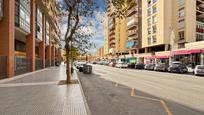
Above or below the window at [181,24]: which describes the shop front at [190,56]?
below

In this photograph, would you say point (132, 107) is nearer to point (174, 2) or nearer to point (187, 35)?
point (187, 35)

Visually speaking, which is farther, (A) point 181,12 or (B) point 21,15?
(A) point 181,12

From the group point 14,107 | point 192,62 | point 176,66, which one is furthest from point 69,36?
point 192,62

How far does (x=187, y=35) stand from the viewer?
1863 inches

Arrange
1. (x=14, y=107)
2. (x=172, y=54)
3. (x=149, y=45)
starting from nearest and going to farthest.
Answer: (x=14, y=107) → (x=172, y=54) → (x=149, y=45)

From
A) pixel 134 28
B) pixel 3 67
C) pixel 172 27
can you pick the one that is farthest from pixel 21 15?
pixel 134 28

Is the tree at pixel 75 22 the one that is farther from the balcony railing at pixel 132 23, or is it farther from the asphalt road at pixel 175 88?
the balcony railing at pixel 132 23

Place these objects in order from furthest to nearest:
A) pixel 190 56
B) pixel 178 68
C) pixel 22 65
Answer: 1. pixel 190 56
2. pixel 178 68
3. pixel 22 65

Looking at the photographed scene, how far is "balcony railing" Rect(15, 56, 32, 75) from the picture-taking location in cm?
2145

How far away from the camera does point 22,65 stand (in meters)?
23.5

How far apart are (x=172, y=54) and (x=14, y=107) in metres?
41.6

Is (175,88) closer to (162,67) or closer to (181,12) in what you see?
(162,67)

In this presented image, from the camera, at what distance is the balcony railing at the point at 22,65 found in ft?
70.4

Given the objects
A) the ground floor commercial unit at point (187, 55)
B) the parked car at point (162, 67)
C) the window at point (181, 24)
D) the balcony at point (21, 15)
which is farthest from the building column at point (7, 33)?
the window at point (181, 24)
